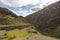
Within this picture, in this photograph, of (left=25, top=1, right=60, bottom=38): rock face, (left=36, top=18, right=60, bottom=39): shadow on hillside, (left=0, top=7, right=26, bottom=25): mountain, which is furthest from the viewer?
(left=25, top=1, right=60, bottom=38): rock face

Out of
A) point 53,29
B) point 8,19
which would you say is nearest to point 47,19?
point 53,29

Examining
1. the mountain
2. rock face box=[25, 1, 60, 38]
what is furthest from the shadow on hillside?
the mountain

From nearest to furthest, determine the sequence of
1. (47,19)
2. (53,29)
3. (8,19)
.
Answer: (8,19) → (53,29) → (47,19)

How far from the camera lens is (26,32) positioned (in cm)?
332

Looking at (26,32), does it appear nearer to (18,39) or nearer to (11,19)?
(18,39)

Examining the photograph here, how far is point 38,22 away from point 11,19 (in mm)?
1697

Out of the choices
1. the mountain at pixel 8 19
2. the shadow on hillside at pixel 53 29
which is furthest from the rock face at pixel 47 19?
the mountain at pixel 8 19

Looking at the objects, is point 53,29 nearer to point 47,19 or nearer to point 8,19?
point 47,19

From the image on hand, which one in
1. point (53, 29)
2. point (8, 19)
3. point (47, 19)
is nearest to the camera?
point (8, 19)

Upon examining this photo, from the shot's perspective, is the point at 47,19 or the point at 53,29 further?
the point at 47,19

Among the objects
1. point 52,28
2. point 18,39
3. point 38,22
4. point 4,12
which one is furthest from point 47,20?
point 18,39

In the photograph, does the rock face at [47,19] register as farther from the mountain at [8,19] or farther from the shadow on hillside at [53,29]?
the mountain at [8,19]

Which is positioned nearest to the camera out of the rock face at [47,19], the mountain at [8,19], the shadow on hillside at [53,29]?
the mountain at [8,19]

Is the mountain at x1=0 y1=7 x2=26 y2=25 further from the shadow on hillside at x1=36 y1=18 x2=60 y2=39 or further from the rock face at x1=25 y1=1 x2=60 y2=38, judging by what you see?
the rock face at x1=25 y1=1 x2=60 y2=38
